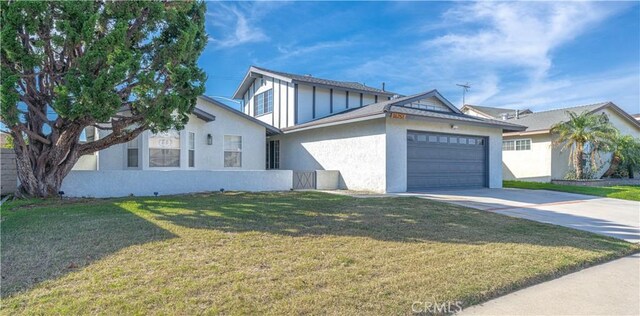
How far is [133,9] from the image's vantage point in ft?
28.0

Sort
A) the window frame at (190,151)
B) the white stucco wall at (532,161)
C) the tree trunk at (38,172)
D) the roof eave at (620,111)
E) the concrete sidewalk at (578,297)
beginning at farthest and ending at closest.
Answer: the roof eave at (620,111) < the white stucco wall at (532,161) < the window frame at (190,151) < the tree trunk at (38,172) < the concrete sidewalk at (578,297)

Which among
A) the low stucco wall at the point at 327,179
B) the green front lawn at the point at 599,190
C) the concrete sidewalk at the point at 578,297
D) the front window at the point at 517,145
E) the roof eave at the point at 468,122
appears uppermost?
the roof eave at the point at 468,122

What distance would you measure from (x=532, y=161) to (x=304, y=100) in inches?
573

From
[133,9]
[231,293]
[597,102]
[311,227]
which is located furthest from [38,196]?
[597,102]

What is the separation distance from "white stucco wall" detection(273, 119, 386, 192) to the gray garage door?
149 centimetres

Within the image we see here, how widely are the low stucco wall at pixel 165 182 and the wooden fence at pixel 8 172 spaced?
5.23 feet

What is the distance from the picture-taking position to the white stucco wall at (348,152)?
43.1ft

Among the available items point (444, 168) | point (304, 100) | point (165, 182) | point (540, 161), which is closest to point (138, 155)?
point (165, 182)

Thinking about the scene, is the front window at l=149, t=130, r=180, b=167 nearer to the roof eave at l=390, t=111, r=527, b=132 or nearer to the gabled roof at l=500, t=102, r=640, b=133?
the roof eave at l=390, t=111, r=527, b=132

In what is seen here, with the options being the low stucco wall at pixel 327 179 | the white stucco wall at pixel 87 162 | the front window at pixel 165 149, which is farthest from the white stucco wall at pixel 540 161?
the white stucco wall at pixel 87 162

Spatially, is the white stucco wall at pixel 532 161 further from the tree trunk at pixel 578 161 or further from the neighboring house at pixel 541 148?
the tree trunk at pixel 578 161

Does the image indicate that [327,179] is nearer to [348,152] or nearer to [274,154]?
[348,152]

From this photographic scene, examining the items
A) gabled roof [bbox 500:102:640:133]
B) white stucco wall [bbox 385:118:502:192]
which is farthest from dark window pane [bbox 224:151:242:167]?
gabled roof [bbox 500:102:640:133]

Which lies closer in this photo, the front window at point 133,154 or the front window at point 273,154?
the front window at point 133,154
